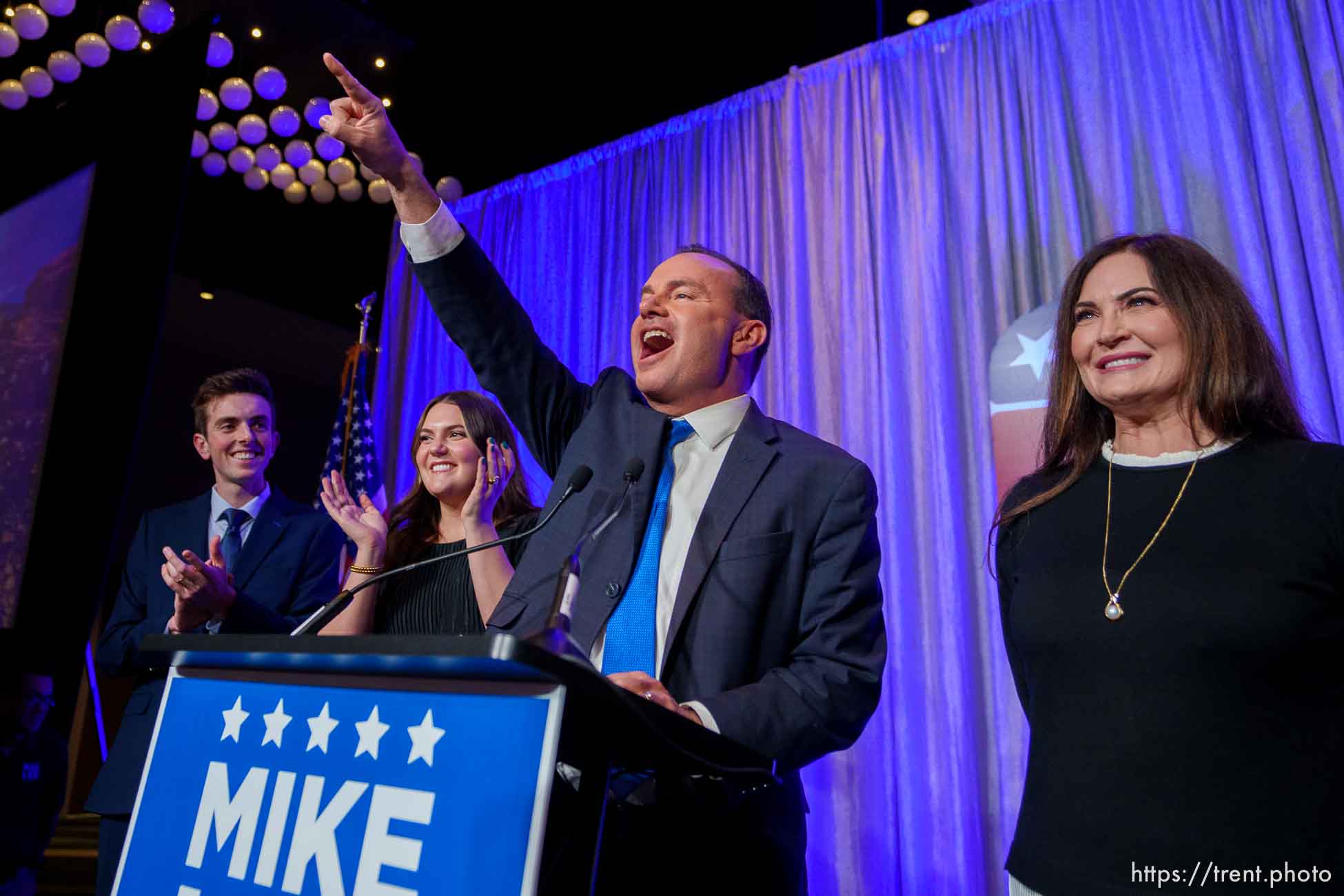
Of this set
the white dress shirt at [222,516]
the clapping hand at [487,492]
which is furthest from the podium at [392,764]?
the white dress shirt at [222,516]

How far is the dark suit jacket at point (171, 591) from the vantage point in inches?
92.6

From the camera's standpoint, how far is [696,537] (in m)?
1.59

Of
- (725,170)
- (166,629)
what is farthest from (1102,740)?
(725,170)

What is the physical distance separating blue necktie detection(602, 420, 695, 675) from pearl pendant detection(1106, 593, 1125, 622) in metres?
0.65

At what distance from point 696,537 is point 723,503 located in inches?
3.0

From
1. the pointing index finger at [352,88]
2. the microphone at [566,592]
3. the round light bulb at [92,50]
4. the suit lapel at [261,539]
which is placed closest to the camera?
the microphone at [566,592]

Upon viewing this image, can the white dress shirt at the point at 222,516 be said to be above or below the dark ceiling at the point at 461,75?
below

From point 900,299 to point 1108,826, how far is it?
238cm

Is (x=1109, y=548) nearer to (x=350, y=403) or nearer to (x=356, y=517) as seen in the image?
(x=356, y=517)

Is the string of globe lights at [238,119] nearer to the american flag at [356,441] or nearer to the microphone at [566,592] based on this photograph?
the american flag at [356,441]

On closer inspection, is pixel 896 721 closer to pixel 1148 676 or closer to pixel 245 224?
pixel 1148 676

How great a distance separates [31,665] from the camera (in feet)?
14.0

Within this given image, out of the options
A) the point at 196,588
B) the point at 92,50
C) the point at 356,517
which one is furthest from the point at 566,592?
the point at 92,50

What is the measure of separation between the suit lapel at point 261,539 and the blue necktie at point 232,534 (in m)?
0.03
